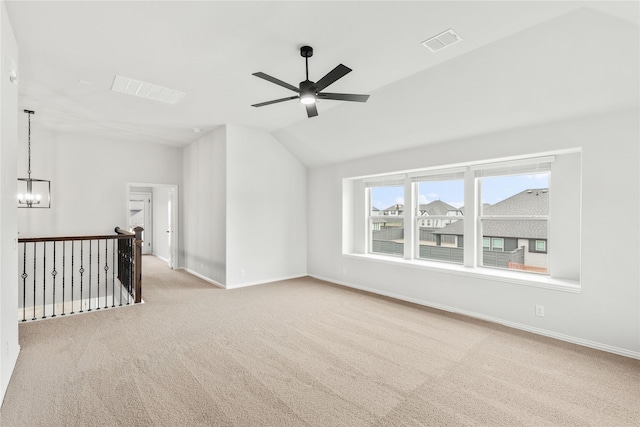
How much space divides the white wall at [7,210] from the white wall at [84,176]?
3773mm

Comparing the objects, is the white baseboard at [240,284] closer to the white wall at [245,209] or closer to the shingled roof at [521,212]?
the white wall at [245,209]

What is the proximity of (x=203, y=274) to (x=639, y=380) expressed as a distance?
6470 mm

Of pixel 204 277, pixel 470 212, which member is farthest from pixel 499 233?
pixel 204 277

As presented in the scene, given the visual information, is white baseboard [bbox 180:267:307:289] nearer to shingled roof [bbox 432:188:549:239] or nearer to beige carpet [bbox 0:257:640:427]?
beige carpet [bbox 0:257:640:427]

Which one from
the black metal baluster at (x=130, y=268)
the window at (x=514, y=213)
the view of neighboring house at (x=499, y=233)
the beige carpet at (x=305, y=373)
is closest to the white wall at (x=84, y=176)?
the black metal baluster at (x=130, y=268)

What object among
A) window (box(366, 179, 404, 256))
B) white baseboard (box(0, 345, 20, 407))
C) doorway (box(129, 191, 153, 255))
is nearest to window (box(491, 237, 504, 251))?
window (box(366, 179, 404, 256))

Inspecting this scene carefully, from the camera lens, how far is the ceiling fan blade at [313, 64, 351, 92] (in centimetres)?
247

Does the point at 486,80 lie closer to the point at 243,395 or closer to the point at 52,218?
the point at 243,395

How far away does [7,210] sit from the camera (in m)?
2.47

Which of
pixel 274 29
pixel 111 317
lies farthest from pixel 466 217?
pixel 111 317

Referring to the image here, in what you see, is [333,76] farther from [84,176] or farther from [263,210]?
[84,176]

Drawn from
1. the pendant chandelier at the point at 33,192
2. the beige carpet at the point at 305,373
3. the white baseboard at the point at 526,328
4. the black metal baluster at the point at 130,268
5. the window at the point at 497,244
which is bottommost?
the beige carpet at the point at 305,373

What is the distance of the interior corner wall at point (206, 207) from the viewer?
18.7ft

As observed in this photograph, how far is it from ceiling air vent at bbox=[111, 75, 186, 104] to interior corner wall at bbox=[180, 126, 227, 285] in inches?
56.5
